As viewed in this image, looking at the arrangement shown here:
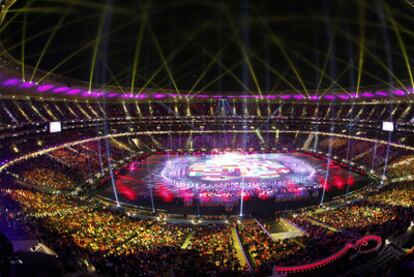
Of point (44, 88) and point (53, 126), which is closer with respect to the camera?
point (53, 126)

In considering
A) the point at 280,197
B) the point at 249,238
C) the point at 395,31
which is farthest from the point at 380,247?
the point at 395,31

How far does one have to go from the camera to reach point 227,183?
34.4 m

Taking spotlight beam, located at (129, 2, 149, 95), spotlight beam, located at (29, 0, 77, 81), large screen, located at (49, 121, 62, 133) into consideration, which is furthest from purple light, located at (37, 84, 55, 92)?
spotlight beam, located at (29, 0, 77, 81)

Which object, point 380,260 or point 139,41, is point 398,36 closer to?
point 139,41

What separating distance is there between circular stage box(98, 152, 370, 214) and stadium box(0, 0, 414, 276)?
22 centimetres

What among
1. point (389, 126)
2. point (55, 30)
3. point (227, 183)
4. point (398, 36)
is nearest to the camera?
point (55, 30)

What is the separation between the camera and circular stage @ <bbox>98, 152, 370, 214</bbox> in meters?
27.8

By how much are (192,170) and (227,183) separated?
306 inches

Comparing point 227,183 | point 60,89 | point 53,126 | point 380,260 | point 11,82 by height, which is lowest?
point 227,183

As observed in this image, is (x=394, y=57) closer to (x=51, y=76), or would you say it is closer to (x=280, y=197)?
(x=280, y=197)

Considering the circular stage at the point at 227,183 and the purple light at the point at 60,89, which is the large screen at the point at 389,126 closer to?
the circular stage at the point at 227,183

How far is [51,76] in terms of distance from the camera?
37.7 m

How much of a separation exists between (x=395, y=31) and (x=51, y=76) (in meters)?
32.7

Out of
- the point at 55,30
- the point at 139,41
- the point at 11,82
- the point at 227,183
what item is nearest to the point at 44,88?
the point at 11,82
